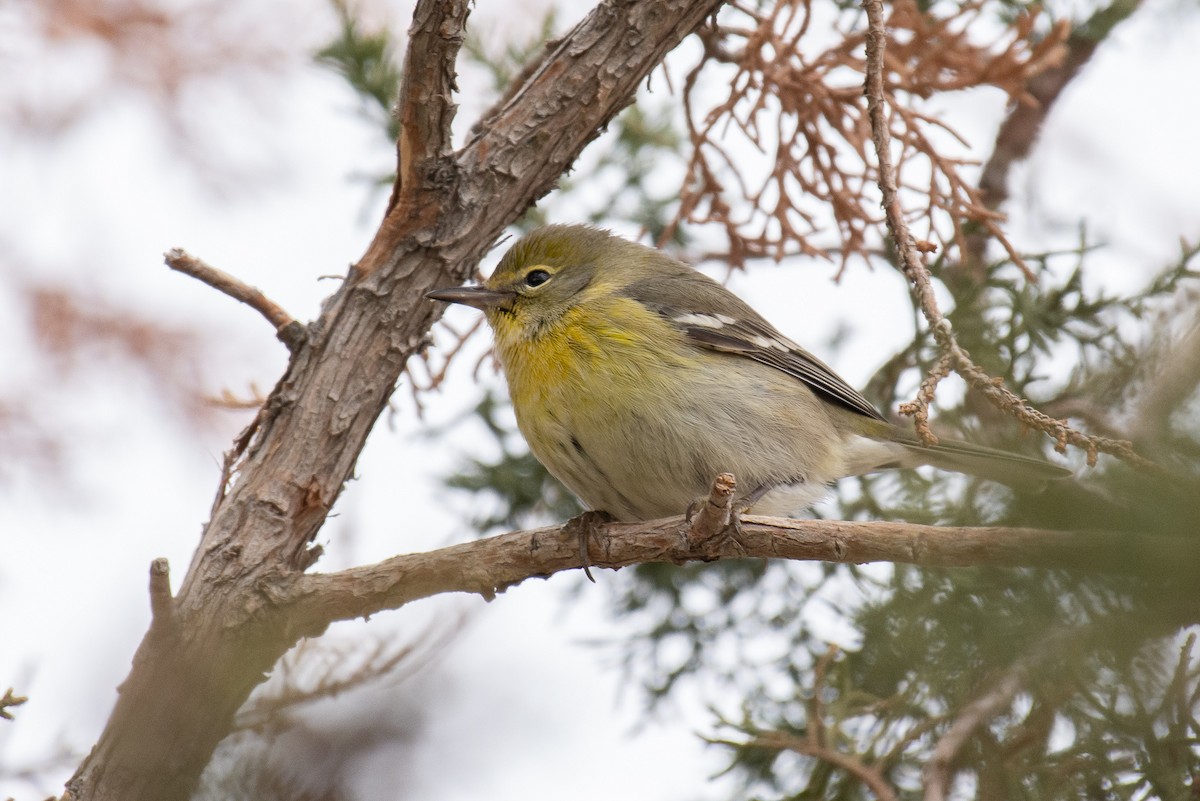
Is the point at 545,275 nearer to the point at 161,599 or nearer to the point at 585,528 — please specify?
the point at 585,528

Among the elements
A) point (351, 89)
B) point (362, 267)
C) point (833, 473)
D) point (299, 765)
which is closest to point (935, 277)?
point (833, 473)

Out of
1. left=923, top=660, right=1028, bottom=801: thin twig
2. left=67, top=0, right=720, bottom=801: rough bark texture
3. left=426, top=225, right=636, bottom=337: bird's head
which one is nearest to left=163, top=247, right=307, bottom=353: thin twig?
left=67, top=0, right=720, bottom=801: rough bark texture

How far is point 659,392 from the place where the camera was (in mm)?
4141

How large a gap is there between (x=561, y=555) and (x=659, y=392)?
0.78 meters

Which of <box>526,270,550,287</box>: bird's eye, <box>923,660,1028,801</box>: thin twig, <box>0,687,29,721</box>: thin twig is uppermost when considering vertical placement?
<box>526,270,550,287</box>: bird's eye

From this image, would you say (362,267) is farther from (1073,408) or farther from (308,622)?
(1073,408)

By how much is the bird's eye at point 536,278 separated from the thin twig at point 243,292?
3.92 ft

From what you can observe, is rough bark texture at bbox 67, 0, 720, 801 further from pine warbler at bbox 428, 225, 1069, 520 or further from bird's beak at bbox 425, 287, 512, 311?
pine warbler at bbox 428, 225, 1069, 520

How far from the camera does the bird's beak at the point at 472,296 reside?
4.01 meters

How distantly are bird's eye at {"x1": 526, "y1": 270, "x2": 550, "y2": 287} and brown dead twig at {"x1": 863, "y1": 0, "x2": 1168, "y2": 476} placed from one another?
192 centimetres

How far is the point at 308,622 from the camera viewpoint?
3.60 meters

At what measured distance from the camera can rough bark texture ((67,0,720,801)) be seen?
3.52 m

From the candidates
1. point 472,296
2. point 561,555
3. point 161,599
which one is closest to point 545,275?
point 472,296

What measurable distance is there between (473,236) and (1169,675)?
267cm
